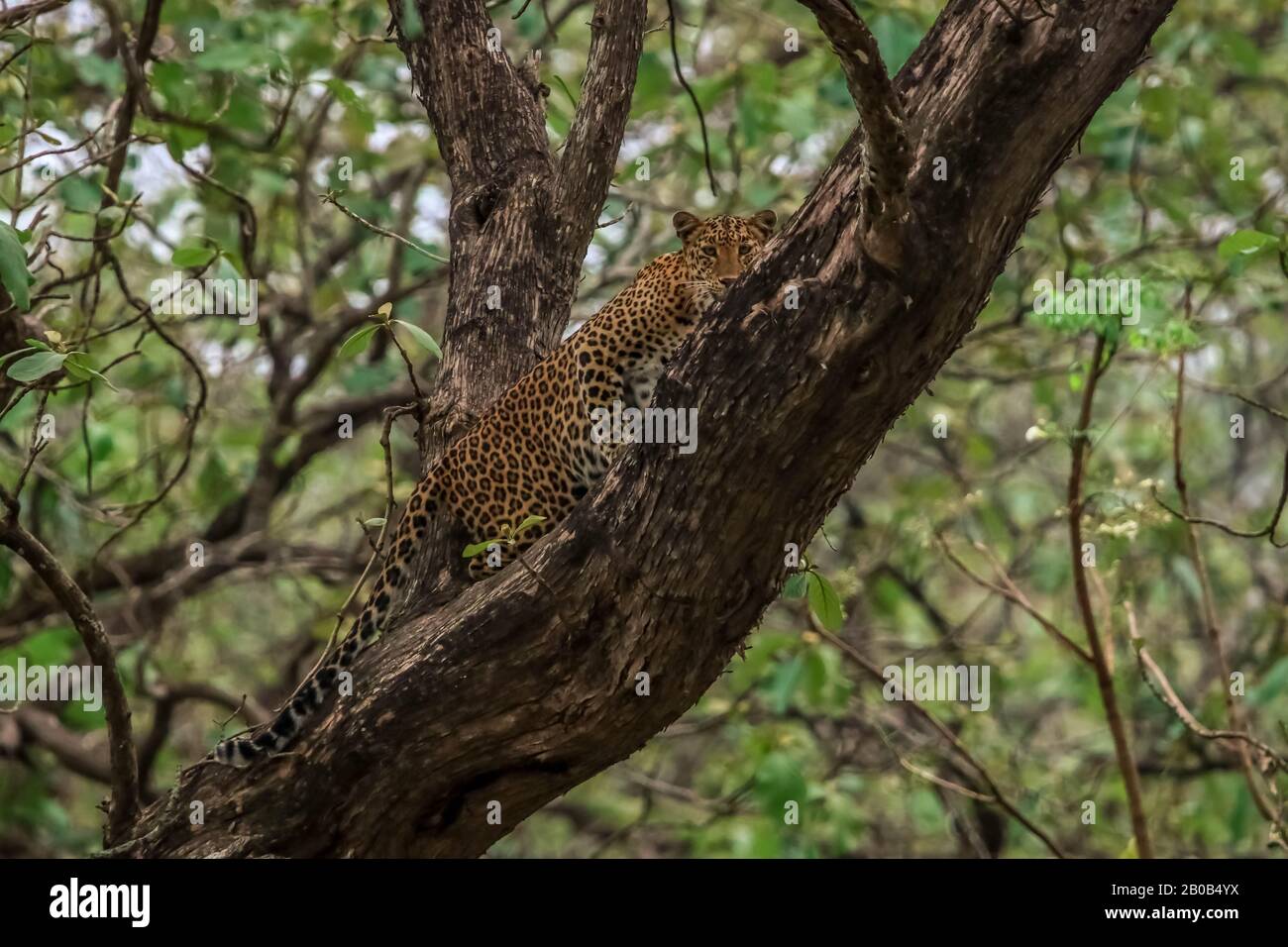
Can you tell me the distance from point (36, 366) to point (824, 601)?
2479 mm

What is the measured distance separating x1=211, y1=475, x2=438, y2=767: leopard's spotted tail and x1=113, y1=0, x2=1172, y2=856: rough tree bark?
77 millimetres

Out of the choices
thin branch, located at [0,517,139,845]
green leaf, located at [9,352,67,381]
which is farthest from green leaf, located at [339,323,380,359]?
thin branch, located at [0,517,139,845]

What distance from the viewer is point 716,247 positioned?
19.6ft

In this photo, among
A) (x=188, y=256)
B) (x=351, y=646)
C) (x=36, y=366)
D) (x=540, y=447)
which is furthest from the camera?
(x=188, y=256)

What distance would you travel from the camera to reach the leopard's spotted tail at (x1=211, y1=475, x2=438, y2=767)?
4.72 meters

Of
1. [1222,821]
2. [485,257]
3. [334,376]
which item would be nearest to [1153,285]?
[485,257]

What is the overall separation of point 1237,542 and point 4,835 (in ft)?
29.6

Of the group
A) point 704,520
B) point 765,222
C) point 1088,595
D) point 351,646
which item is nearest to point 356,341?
point 351,646

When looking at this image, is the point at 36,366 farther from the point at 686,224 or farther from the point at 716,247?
the point at 686,224

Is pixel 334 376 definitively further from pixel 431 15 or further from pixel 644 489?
pixel 644 489

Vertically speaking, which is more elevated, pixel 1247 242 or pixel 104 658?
pixel 1247 242

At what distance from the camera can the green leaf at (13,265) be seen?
4578 millimetres

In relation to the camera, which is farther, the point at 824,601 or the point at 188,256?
the point at 188,256

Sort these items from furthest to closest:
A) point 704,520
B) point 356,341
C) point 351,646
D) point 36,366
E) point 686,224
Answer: point 686,224
point 351,646
point 356,341
point 36,366
point 704,520
